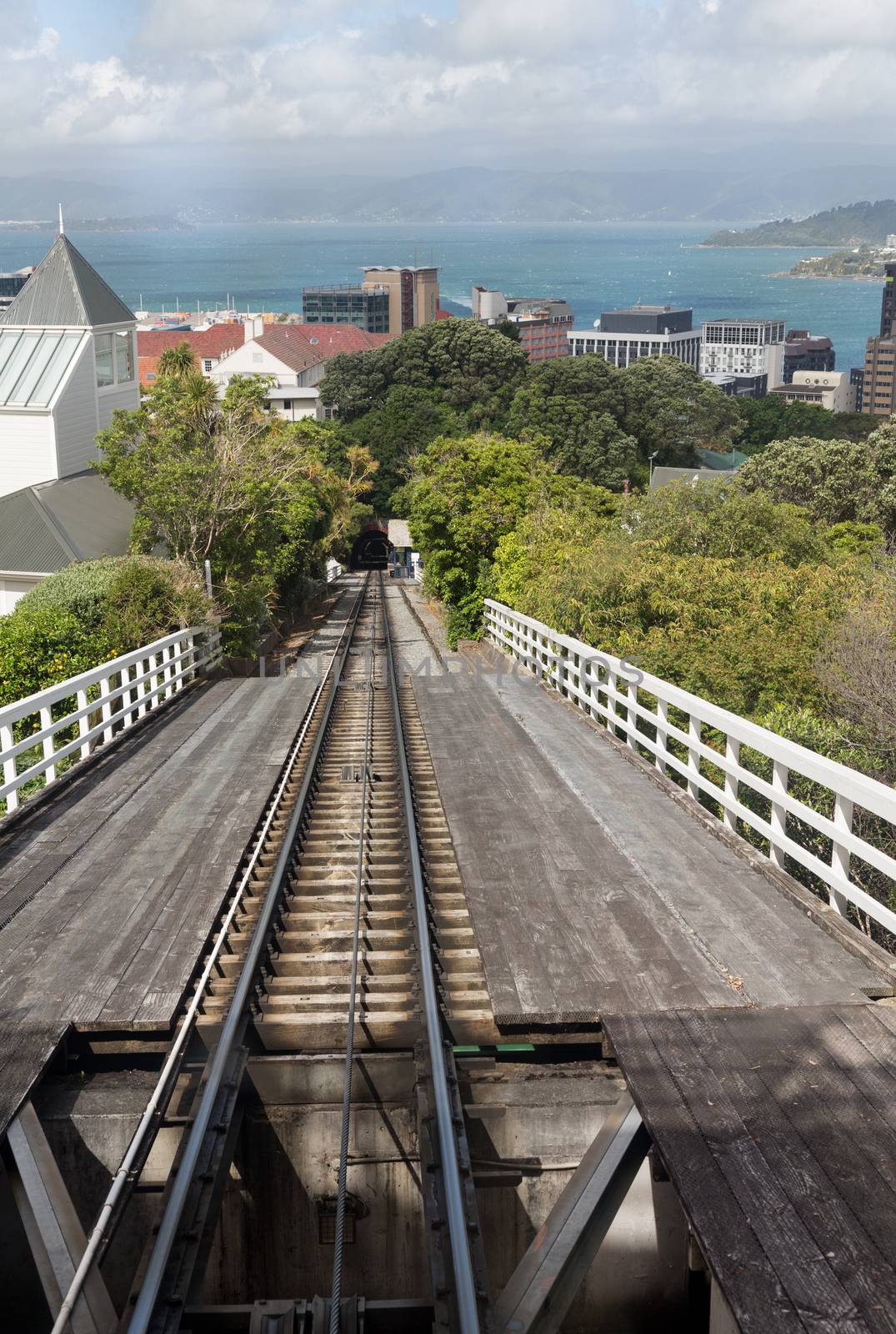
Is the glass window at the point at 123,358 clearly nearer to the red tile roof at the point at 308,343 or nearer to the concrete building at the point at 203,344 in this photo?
the red tile roof at the point at 308,343

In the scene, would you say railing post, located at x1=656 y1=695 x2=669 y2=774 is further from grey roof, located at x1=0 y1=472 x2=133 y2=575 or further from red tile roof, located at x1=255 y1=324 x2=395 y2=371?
red tile roof, located at x1=255 y1=324 x2=395 y2=371

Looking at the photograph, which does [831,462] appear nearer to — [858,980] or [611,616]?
[611,616]

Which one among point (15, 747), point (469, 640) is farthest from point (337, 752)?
point (469, 640)

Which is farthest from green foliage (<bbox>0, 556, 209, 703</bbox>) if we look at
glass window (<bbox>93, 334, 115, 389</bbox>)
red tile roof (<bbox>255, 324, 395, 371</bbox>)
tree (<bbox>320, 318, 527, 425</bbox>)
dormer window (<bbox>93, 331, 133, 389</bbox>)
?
red tile roof (<bbox>255, 324, 395, 371</bbox>)

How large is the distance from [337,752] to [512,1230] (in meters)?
9.41

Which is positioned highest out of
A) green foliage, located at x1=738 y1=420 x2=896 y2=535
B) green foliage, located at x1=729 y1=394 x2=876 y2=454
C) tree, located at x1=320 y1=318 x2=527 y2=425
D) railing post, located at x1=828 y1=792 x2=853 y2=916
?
tree, located at x1=320 y1=318 x2=527 y2=425

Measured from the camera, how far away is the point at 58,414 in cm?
3198

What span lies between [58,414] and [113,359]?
4078mm

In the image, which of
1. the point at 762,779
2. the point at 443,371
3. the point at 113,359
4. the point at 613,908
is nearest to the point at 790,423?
the point at 443,371

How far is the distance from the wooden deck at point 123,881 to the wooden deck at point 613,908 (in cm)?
170

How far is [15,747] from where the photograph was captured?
10172mm

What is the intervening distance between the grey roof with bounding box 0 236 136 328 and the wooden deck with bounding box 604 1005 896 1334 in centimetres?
3203

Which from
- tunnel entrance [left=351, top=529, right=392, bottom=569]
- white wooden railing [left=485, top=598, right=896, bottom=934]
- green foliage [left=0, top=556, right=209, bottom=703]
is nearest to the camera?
white wooden railing [left=485, top=598, right=896, bottom=934]

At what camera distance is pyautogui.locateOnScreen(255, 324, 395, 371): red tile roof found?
399ft
